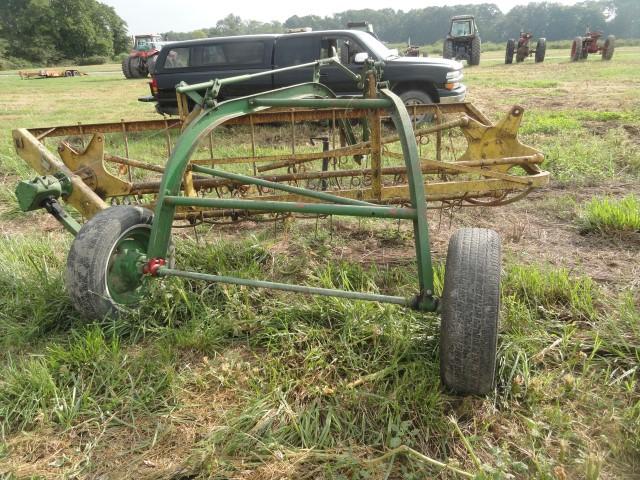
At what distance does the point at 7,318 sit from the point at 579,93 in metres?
12.3

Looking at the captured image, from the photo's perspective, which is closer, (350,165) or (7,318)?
(7,318)

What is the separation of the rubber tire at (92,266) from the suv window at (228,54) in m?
6.85

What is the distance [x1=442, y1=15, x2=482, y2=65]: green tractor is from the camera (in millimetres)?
22078

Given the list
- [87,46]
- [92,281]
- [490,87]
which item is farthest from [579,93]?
[87,46]

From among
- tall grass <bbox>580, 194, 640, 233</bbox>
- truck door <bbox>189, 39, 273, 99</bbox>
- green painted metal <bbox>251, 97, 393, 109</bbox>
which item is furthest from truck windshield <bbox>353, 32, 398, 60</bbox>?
green painted metal <bbox>251, 97, 393, 109</bbox>

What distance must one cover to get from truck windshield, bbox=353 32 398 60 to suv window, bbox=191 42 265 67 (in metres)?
1.70

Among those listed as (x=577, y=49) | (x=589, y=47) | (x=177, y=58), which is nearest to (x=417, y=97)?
(x=177, y=58)

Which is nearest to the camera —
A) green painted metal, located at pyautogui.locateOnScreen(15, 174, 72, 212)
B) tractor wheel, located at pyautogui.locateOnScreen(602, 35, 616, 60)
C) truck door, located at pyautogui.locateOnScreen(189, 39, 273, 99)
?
green painted metal, located at pyautogui.locateOnScreen(15, 174, 72, 212)

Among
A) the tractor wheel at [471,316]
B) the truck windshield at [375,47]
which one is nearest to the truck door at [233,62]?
the truck windshield at [375,47]

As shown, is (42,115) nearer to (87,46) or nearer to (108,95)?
(108,95)

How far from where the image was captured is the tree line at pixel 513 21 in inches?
3142

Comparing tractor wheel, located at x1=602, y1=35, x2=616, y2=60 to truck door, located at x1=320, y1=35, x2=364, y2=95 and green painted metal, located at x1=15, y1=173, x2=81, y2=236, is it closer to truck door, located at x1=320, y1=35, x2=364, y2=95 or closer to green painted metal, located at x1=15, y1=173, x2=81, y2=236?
truck door, located at x1=320, y1=35, x2=364, y2=95

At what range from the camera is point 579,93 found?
37.7 ft

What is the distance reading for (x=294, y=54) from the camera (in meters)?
8.38
